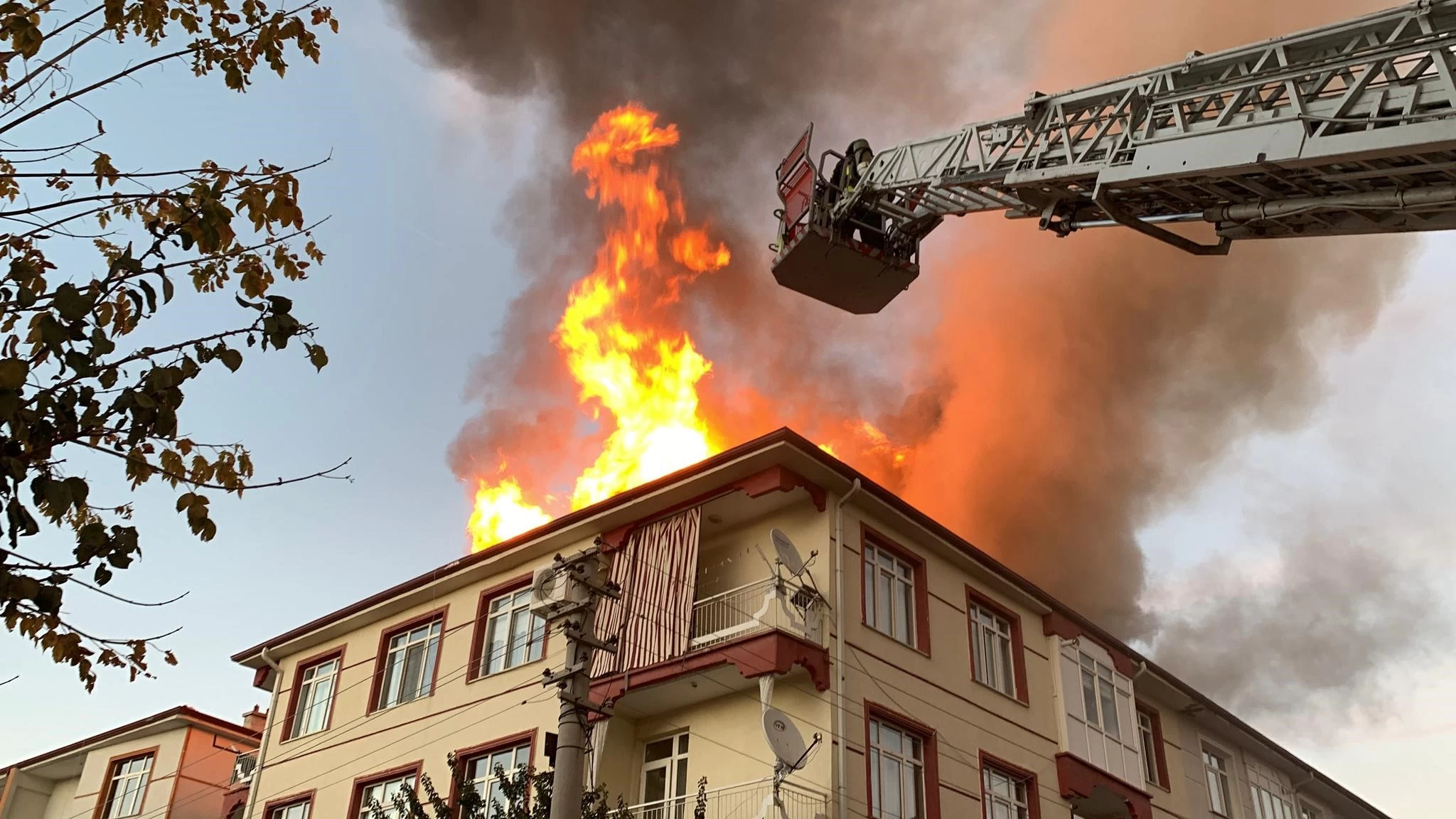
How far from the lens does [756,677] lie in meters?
18.9

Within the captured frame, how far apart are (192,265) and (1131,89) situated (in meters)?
9.83

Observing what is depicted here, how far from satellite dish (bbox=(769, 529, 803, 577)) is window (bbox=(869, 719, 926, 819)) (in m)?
2.82

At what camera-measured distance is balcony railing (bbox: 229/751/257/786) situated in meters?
28.6

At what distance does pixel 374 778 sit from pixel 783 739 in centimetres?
1111

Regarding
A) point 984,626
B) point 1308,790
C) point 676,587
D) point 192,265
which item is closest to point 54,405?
point 192,265

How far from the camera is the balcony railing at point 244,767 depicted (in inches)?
1126

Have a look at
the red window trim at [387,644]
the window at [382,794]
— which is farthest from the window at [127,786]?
the window at [382,794]

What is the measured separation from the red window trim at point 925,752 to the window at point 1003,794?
1459mm

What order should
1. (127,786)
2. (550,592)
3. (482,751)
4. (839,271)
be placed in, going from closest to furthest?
(550,592) < (839,271) < (482,751) < (127,786)

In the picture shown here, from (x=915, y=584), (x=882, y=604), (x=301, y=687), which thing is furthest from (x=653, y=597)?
(x=301, y=687)

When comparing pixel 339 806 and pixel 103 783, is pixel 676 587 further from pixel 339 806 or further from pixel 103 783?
pixel 103 783

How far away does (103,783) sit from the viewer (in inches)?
1371

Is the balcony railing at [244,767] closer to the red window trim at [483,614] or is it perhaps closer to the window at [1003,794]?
the red window trim at [483,614]

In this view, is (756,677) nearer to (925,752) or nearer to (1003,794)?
(925,752)
